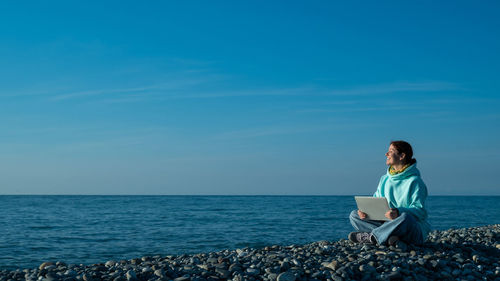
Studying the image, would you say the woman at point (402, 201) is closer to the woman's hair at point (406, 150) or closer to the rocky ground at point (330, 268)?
the woman's hair at point (406, 150)

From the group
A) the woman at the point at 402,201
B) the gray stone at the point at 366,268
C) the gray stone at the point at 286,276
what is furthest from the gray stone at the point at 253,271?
the woman at the point at 402,201

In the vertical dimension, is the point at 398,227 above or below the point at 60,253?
above

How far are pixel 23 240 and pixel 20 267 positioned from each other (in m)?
5.57

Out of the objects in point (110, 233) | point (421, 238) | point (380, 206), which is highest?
point (380, 206)

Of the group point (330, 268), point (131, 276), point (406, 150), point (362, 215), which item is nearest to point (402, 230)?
point (362, 215)

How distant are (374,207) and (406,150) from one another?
3.48ft

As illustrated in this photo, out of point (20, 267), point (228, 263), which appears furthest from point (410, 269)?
point (20, 267)

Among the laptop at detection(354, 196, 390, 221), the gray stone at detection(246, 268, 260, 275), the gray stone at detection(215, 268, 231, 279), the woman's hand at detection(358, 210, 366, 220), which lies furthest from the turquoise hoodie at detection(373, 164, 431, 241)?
the gray stone at detection(215, 268, 231, 279)

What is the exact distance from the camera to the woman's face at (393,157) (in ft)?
23.1

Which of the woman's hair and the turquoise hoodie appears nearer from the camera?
the turquoise hoodie

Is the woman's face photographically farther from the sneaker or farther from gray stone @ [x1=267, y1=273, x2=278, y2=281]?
gray stone @ [x1=267, y1=273, x2=278, y2=281]

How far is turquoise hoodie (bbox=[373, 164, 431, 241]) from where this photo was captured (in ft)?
22.5

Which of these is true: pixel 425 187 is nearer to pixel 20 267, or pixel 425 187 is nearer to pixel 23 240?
pixel 20 267

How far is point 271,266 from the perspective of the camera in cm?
584
